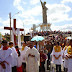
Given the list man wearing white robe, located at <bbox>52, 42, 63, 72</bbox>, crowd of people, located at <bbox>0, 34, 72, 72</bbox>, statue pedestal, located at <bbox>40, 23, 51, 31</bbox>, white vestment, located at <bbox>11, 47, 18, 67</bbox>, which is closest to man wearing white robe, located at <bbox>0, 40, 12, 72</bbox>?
crowd of people, located at <bbox>0, 34, 72, 72</bbox>

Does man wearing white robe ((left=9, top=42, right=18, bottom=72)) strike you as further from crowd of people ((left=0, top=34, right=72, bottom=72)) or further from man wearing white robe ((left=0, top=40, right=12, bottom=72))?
man wearing white robe ((left=0, top=40, right=12, bottom=72))

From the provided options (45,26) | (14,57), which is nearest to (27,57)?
(14,57)

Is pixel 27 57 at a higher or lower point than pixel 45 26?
lower

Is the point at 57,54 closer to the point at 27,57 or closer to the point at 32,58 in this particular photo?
the point at 32,58

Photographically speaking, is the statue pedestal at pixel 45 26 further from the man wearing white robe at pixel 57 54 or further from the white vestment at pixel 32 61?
the white vestment at pixel 32 61

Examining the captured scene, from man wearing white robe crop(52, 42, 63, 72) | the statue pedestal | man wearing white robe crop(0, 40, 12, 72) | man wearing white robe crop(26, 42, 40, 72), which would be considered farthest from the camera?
the statue pedestal

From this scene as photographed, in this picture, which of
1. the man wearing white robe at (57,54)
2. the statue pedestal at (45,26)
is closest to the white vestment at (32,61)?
the man wearing white robe at (57,54)

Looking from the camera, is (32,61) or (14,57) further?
(32,61)

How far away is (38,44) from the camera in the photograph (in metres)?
10.5

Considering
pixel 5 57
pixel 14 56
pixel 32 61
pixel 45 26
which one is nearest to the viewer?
pixel 5 57

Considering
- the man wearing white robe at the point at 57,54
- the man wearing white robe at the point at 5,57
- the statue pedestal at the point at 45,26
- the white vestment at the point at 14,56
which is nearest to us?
the man wearing white robe at the point at 5,57

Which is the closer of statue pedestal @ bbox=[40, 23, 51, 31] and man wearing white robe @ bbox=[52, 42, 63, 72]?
man wearing white robe @ bbox=[52, 42, 63, 72]

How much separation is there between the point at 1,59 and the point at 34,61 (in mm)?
2004

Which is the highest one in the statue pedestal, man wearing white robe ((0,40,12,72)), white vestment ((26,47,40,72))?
the statue pedestal
